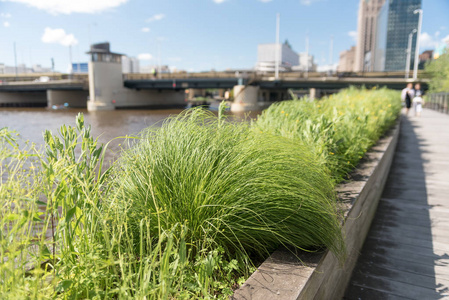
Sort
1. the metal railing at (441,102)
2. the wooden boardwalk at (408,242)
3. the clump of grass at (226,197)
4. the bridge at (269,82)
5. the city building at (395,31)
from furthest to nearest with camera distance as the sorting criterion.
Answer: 1. the city building at (395,31)
2. the bridge at (269,82)
3. the metal railing at (441,102)
4. the wooden boardwalk at (408,242)
5. the clump of grass at (226,197)

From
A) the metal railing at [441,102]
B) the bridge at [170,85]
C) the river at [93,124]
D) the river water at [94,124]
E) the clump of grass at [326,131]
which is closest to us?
the clump of grass at [326,131]

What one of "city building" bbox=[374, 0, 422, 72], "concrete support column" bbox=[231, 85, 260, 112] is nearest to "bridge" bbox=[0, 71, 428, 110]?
"concrete support column" bbox=[231, 85, 260, 112]

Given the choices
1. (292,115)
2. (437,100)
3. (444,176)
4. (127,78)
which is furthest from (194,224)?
(127,78)

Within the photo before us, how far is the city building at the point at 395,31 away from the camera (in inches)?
5246

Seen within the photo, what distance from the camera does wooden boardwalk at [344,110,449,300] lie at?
10.2 ft

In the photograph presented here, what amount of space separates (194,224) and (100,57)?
60.0 metres

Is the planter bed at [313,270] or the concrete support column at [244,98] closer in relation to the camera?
the planter bed at [313,270]

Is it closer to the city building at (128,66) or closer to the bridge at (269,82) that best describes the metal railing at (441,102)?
the bridge at (269,82)

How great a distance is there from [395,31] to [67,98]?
428ft

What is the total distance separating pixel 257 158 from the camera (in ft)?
8.09

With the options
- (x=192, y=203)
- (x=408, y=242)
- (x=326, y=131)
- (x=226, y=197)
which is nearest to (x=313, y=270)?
(x=226, y=197)

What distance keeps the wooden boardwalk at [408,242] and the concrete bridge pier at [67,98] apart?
64300 mm

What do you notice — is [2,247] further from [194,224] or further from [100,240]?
[194,224]

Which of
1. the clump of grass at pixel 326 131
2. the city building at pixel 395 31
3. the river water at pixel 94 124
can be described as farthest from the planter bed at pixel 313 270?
the city building at pixel 395 31
